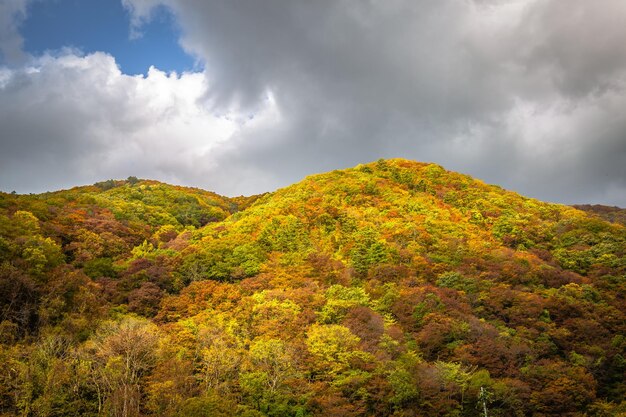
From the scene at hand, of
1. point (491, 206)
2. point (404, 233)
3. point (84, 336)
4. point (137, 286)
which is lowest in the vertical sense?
point (84, 336)

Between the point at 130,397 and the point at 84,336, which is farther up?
the point at 84,336

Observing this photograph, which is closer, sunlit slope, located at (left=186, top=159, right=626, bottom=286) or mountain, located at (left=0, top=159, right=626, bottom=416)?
mountain, located at (left=0, top=159, right=626, bottom=416)

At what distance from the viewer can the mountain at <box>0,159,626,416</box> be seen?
3906cm

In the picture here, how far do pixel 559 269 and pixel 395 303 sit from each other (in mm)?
27135

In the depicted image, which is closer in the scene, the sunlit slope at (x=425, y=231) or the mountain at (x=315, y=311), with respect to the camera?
the mountain at (x=315, y=311)

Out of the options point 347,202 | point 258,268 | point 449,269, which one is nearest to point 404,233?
point 449,269

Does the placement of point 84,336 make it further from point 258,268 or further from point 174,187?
point 174,187

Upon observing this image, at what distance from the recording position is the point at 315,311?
51562 mm

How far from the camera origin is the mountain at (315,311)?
1538 inches

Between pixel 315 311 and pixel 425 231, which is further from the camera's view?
pixel 425 231

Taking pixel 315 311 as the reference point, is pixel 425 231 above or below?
above

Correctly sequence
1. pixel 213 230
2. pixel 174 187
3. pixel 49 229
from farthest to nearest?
pixel 174 187, pixel 213 230, pixel 49 229

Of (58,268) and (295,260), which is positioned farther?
(295,260)

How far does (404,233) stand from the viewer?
73.5m
